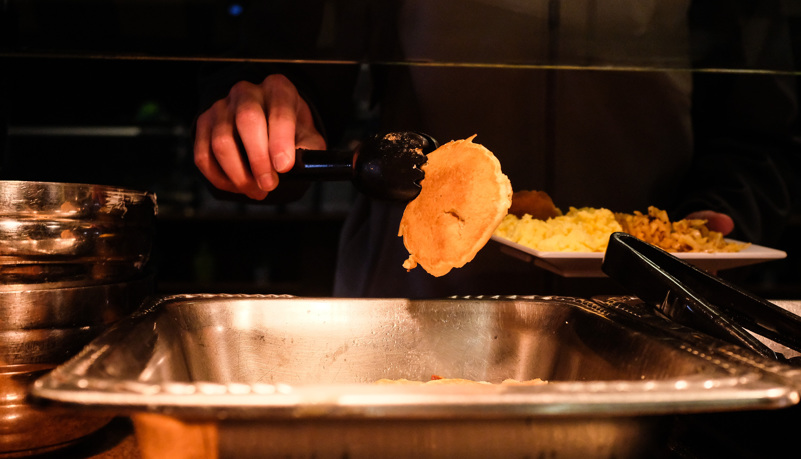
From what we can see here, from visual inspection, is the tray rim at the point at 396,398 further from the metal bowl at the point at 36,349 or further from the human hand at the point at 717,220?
the human hand at the point at 717,220

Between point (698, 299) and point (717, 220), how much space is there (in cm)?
105

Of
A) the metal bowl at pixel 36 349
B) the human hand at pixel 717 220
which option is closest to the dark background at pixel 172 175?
the human hand at pixel 717 220

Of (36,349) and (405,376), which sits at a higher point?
(36,349)

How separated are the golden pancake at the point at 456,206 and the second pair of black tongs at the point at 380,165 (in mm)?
62

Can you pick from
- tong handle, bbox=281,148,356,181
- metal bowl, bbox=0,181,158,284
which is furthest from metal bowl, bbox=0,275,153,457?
tong handle, bbox=281,148,356,181

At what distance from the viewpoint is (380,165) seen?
848mm

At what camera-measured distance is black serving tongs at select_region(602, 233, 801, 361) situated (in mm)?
697

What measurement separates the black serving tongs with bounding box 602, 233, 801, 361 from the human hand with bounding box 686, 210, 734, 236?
917 mm

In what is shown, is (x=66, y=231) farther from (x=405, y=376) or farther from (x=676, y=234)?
(x=676, y=234)

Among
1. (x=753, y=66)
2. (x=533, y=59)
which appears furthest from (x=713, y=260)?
→ (x=533, y=59)

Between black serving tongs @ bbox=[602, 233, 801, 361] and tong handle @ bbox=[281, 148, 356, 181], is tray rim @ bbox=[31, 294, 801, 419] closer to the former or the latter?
black serving tongs @ bbox=[602, 233, 801, 361]

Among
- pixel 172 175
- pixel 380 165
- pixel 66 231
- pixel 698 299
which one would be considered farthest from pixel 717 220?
pixel 172 175

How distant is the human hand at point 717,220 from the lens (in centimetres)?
160

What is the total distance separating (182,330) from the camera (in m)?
0.80
